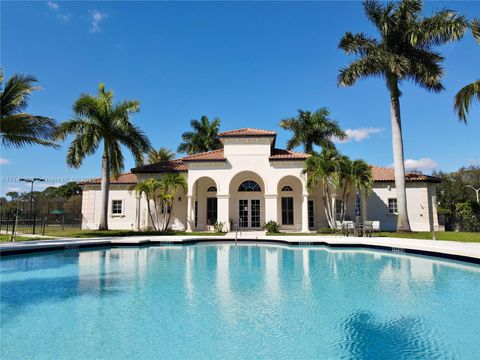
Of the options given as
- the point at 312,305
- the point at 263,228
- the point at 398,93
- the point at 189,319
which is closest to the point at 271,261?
the point at 312,305

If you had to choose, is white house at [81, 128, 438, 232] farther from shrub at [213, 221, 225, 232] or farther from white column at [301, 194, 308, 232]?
shrub at [213, 221, 225, 232]

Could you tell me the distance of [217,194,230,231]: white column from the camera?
75.3 feet

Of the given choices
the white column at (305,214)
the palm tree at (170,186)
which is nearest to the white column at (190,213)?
the palm tree at (170,186)

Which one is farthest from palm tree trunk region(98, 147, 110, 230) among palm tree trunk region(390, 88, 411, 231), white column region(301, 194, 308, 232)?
palm tree trunk region(390, 88, 411, 231)

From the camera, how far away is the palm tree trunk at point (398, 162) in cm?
1991

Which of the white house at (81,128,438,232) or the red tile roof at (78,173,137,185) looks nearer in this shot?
the white house at (81,128,438,232)

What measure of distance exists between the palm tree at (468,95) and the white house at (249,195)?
856 centimetres

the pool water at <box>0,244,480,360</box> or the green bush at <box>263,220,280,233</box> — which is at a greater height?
the green bush at <box>263,220,280,233</box>

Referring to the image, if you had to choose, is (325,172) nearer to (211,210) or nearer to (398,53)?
(398,53)

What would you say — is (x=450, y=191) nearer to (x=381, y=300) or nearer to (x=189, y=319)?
(x=381, y=300)

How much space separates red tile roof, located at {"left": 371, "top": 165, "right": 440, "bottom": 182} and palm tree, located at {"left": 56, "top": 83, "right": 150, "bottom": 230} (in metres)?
20.4

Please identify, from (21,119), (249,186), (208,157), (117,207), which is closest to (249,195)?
(249,186)

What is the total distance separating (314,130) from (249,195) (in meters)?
11.3

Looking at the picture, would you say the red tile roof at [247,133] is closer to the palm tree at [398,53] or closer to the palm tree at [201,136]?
the palm tree at [398,53]
